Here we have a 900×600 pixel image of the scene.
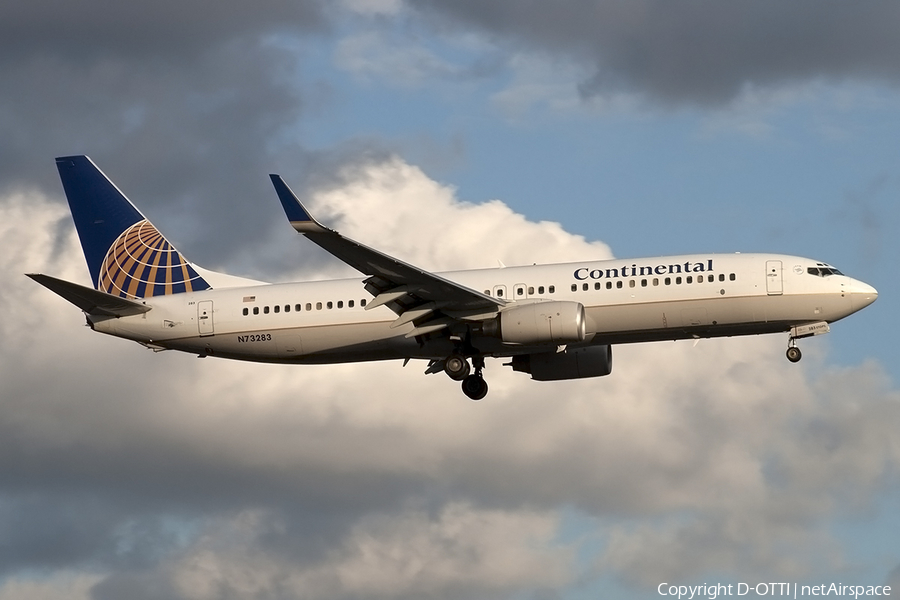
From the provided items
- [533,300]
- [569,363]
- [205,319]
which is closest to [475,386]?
[569,363]

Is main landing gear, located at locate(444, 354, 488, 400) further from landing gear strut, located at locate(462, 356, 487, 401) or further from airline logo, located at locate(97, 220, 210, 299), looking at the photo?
airline logo, located at locate(97, 220, 210, 299)

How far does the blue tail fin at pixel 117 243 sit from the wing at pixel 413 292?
32.1 ft

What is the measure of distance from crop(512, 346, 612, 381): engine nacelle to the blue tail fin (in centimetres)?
1322

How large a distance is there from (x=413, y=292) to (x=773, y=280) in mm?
12480

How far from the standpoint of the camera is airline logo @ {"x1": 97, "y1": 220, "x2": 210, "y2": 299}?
55.0 meters

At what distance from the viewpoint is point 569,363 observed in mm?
54094

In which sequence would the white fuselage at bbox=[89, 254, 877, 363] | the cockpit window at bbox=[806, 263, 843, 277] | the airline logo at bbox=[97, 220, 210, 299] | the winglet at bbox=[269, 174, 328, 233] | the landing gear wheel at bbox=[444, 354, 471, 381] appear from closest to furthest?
the winglet at bbox=[269, 174, 328, 233], the white fuselage at bbox=[89, 254, 877, 363], the cockpit window at bbox=[806, 263, 843, 277], the landing gear wheel at bbox=[444, 354, 471, 381], the airline logo at bbox=[97, 220, 210, 299]

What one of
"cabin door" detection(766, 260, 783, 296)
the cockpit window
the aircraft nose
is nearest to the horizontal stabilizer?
"cabin door" detection(766, 260, 783, 296)

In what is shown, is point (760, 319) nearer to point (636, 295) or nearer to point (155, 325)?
point (636, 295)

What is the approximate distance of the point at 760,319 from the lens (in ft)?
158

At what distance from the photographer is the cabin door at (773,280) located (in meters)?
48.0

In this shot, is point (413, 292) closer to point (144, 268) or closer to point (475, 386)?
point (475, 386)

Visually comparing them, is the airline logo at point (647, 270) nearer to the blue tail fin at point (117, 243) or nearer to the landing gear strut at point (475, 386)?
the landing gear strut at point (475, 386)

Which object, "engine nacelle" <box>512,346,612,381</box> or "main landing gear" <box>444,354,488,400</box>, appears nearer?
"main landing gear" <box>444,354,488,400</box>
